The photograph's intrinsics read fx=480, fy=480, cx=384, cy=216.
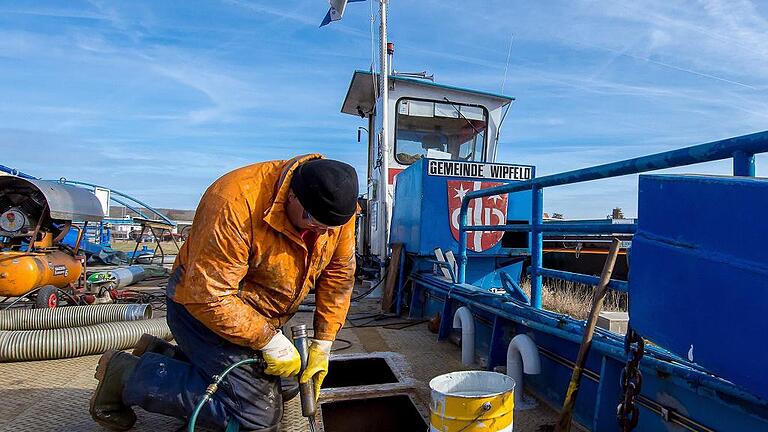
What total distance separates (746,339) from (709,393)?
742mm

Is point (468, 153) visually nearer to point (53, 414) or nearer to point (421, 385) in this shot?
point (421, 385)

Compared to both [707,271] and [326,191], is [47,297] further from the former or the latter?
[707,271]

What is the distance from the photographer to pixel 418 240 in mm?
4844

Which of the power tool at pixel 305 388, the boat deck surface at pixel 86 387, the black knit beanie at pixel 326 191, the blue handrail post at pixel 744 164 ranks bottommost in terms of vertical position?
the boat deck surface at pixel 86 387

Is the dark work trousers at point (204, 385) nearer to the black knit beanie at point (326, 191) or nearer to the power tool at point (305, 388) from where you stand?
the power tool at point (305, 388)

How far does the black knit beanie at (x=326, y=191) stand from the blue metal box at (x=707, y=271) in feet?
3.49

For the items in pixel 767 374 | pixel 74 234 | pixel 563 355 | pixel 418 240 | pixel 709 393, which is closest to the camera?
pixel 767 374

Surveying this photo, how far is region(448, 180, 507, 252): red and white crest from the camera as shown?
15.9ft

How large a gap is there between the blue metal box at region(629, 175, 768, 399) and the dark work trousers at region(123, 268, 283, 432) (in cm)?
165

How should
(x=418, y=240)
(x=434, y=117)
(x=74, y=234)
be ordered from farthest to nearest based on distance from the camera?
(x=74, y=234) → (x=434, y=117) → (x=418, y=240)

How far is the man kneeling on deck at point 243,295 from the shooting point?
196cm

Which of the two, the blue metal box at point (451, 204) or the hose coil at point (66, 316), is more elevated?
the blue metal box at point (451, 204)

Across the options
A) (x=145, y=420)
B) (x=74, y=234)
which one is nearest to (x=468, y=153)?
(x=145, y=420)

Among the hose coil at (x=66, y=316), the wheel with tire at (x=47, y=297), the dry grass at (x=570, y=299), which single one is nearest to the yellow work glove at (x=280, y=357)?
the hose coil at (x=66, y=316)
